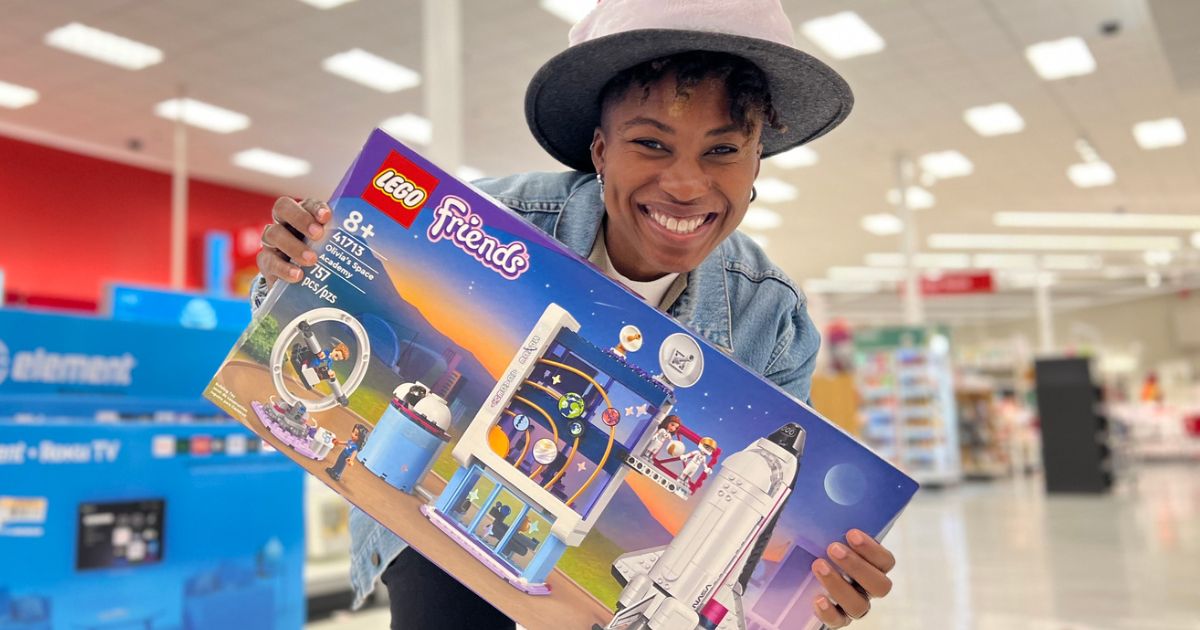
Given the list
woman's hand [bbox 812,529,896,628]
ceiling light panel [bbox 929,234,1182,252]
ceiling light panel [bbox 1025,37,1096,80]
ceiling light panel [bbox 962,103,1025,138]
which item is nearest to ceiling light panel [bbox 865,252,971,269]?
ceiling light panel [bbox 929,234,1182,252]

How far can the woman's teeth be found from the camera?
3.83 ft

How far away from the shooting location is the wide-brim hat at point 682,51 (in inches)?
42.9

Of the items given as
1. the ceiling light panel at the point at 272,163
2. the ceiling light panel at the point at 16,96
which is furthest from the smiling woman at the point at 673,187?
the ceiling light panel at the point at 272,163

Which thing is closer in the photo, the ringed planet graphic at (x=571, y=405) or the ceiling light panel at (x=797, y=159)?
the ringed planet graphic at (x=571, y=405)

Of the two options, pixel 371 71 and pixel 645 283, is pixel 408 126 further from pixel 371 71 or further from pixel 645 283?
pixel 645 283

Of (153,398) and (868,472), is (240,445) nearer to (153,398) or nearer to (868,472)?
(153,398)

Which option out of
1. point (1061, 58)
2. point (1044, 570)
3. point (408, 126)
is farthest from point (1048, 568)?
point (408, 126)

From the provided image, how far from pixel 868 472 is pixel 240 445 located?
2038 millimetres

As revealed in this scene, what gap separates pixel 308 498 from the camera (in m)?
4.36

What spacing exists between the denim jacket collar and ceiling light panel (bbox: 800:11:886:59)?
287 inches

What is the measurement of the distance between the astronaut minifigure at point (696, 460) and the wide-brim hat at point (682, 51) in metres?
0.47

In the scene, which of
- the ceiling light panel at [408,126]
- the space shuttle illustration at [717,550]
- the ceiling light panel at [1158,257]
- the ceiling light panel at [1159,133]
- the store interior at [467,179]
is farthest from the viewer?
the ceiling light panel at [1158,257]

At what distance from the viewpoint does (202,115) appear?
10305 mm

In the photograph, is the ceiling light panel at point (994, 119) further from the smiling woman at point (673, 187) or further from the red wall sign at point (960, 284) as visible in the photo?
the smiling woman at point (673, 187)
